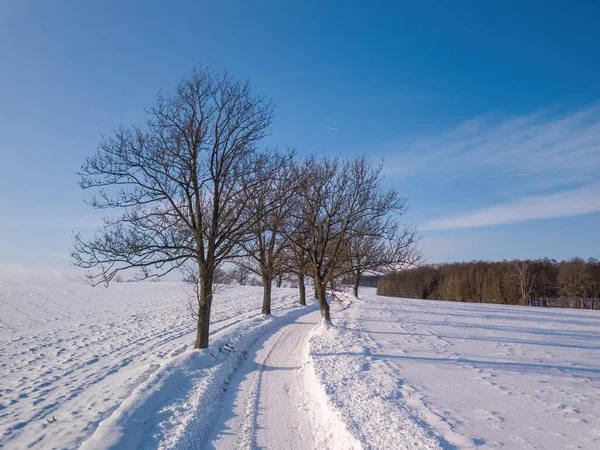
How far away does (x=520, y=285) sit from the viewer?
6394 cm

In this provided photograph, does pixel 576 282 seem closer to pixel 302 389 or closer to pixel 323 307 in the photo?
pixel 323 307

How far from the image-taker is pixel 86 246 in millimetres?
11031

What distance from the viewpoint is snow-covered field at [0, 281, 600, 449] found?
6.07 metres

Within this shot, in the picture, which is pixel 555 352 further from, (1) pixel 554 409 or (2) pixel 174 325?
(2) pixel 174 325

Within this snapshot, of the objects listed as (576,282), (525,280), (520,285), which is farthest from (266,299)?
(576,282)

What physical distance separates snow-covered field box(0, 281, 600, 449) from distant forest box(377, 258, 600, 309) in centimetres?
3992

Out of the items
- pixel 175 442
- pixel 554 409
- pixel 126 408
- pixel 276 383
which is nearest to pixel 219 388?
pixel 276 383

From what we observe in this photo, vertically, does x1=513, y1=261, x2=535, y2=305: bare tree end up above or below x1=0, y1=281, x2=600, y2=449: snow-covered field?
above

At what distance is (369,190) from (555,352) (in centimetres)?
977

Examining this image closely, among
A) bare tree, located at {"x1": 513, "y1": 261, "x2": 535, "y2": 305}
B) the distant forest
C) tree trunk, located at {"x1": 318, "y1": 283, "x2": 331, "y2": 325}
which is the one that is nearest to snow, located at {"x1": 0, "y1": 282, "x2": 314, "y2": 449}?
tree trunk, located at {"x1": 318, "y1": 283, "x2": 331, "y2": 325}

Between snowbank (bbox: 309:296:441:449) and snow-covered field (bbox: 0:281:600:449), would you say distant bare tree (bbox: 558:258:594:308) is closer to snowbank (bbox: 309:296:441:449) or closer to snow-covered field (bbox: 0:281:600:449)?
snow-covered field (bbox: 0:281:600:449)

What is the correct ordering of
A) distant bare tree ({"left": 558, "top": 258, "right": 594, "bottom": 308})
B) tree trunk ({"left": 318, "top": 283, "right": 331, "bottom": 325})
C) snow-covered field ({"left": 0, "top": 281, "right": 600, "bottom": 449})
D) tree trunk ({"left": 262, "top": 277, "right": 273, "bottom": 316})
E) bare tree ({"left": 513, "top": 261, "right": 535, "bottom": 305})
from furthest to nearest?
1. distant bare tree ({"left": 558, "top": 258, "right": 594, "bottom": 308})
2. bare tree ({"left": 513, "top": 261, "right": 535, "bottom": 305})
3. tree trunk ({"left": 262, "top": 277, "right": 273, "bottom": 316})
4. tree trunk ({"left": 318, "top": 283, "right": 331, "bottom": 325})
5. snow-covered field ({"left": 0, "top": 281, "right": 600, "bottom": 449})

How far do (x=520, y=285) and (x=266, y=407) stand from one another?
68730 mm

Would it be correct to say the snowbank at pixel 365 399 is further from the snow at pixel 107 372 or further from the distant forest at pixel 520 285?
the distant forest at pixel 520 285
